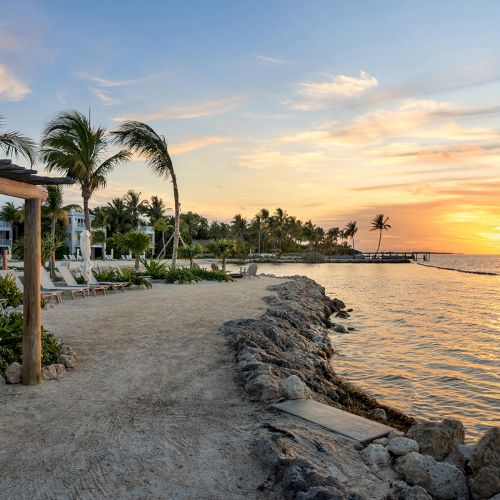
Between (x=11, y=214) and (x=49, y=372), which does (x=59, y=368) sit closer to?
(x=49, y=372)

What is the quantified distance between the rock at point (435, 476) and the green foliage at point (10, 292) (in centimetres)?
1204

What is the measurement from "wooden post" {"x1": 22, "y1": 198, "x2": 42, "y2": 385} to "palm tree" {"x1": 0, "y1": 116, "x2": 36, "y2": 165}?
1134cm

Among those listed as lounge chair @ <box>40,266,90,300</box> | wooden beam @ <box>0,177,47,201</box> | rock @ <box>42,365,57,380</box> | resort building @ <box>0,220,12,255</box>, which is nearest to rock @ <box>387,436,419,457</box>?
rock @ <box>42,365,57,380</box>

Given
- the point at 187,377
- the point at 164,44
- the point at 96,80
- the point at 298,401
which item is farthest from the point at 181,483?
the point at 96,80

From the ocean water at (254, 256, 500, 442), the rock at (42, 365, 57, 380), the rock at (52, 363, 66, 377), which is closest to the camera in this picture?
the rock at (42, 365, 57, 380)

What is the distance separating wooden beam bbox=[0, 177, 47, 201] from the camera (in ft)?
19.1

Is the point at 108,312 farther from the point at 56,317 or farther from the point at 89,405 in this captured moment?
the point at 89,405

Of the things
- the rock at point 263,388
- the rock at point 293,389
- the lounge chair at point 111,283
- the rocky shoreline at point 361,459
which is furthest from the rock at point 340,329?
the rock at point 293,389

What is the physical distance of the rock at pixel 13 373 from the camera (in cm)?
649

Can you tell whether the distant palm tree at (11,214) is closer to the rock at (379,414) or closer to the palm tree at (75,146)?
the palm tree at (75,146)

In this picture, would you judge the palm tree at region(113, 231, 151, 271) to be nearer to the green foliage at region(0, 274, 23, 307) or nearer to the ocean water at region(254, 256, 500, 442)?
the green foliage at region(0, 274, 23, 307)

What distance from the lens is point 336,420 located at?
17.9ft

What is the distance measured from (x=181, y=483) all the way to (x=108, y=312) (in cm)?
933

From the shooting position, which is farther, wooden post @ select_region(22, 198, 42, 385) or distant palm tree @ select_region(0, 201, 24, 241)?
distant palm tree @ select_region(0, 201, 24, 241)
